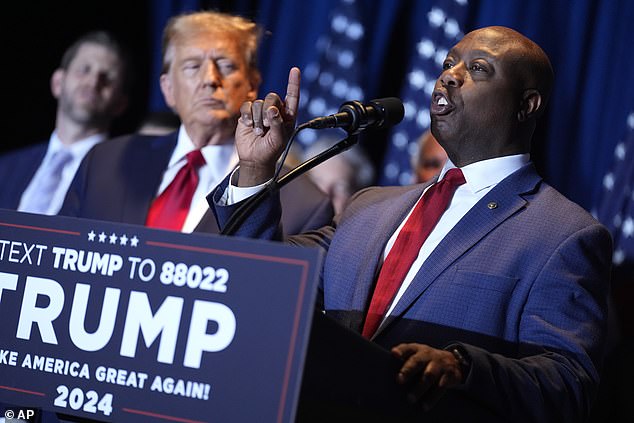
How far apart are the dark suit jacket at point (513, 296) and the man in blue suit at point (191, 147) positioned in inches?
30.6

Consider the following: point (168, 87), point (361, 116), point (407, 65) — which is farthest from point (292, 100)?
point (407, 65)

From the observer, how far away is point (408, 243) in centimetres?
207

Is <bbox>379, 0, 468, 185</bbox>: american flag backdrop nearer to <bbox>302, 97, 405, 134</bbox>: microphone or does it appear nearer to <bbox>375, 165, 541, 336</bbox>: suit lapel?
<bbox>375, 165, 541, 336</bbox>: suit lapel

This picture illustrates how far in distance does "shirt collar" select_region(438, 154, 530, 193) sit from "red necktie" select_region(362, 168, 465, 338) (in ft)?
0.08

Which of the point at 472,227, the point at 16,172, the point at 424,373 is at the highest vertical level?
the point at 472,227

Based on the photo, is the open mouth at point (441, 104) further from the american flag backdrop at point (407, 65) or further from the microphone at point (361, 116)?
the american flag backdrop at point (407, 65)

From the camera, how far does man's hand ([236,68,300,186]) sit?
1933 millimetres

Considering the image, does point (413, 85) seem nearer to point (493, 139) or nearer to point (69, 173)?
point (69, 173)

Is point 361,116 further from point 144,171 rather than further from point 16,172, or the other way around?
point 16,172

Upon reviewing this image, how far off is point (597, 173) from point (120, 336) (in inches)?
102

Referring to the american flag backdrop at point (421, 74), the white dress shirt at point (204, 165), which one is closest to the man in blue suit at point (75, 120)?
the white dress shirt at point (204, 165)

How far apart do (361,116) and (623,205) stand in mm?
2038

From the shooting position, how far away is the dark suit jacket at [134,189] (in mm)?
2725

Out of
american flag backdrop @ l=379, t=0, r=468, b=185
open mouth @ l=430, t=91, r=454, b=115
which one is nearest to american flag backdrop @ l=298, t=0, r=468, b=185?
american flag backdrop @ l=379, t=0, r=468, b=185
